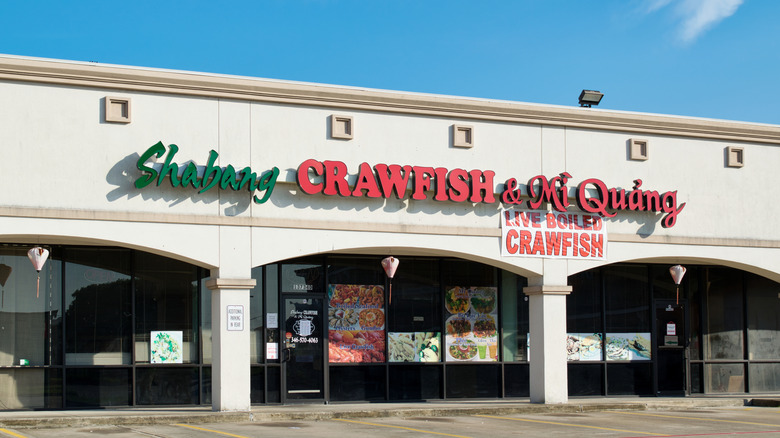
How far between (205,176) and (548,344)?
27.2ft

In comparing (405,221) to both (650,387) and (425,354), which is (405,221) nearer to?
(425,354)

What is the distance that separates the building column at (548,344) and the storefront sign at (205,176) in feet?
21.4

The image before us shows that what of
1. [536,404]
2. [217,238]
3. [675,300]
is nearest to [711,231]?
[675,300]

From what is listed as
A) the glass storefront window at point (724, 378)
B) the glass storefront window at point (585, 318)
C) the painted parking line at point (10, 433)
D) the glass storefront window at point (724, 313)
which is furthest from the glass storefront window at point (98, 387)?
the glass storefront window at point (724, 313)

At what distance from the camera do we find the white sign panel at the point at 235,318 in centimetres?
1864

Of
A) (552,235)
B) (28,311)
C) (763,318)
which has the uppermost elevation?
(552,235)

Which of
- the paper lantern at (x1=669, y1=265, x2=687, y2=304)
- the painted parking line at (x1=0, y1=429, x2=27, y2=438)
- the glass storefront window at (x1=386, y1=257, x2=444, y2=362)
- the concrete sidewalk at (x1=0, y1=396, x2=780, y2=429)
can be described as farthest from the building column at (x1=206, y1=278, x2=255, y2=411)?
the paper lantern at (x1=669, y1=265, x2=687, y2=304)

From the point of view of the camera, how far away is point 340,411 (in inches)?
739

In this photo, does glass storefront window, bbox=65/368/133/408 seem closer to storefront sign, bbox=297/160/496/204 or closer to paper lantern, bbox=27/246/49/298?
paper lantern, bbox=27/246/49/298

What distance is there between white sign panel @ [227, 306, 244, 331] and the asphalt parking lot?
2.03 metres

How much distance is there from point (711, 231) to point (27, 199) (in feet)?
49.9

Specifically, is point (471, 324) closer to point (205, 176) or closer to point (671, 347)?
point (671, 347)

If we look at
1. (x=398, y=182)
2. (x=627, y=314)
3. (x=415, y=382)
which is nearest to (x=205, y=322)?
(x=415, y=382)

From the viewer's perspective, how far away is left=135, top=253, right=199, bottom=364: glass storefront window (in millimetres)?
20375
